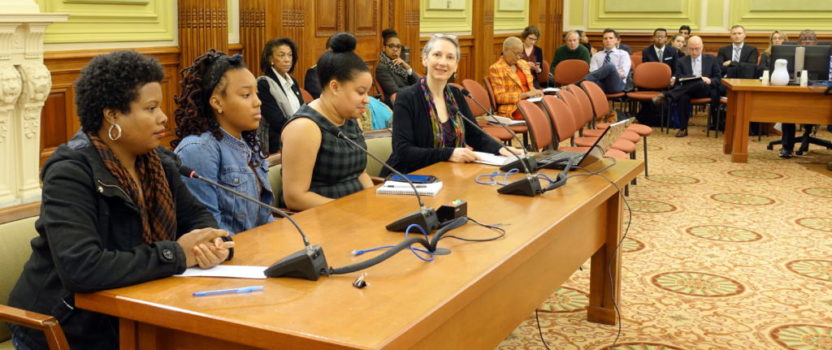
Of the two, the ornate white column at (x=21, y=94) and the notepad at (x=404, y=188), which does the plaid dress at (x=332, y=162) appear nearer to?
the notepad at (x=404, y=188)

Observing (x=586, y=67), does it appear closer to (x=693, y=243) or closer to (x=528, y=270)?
(x=693, y=243)

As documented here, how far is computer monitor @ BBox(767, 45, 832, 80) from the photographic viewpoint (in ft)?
26.3

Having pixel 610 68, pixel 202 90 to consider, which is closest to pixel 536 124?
pixel 202 90

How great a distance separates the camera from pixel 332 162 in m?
3.36

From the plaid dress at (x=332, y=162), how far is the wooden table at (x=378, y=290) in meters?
0.32

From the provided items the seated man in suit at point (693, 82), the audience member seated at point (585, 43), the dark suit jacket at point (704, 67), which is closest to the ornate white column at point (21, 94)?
the seated man in suit at point (693, 82)

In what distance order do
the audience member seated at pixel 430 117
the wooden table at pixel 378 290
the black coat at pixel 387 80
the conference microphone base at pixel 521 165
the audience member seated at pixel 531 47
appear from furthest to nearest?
the audience member seated at pixel 531 47 → the black coat at pixel 387 80 → the audience member seated at pixel 430 117 → the conference microphone base at pixel 521 165 → the wooden table at pixel 378 290

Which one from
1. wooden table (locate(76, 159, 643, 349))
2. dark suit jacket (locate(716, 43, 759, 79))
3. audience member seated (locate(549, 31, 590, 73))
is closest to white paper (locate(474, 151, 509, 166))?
wooden table (locate(76, 159, 643, 349))

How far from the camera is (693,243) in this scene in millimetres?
5141

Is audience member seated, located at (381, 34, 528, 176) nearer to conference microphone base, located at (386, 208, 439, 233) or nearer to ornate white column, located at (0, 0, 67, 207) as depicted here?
conference microphone base, located at (386, 208, 439, 233)

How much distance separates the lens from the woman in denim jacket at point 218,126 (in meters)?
2.73

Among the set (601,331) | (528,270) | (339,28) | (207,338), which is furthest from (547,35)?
(207,338)

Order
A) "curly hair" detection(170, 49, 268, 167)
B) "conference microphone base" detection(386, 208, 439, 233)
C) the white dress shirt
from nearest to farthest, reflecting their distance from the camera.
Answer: "conference microphone base" detection(386, 208, 439, 233) → "curly hair" detection(170, 49, 268, 167) → the white dress shirt

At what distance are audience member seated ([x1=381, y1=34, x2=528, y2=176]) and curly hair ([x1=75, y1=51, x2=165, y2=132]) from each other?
1.93 m
